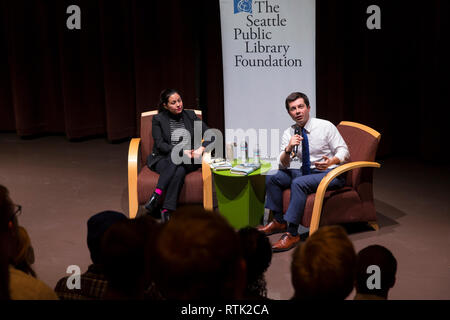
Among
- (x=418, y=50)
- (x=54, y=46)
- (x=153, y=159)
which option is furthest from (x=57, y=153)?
(x=418, y=50)

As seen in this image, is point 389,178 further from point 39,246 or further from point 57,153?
point 57,153

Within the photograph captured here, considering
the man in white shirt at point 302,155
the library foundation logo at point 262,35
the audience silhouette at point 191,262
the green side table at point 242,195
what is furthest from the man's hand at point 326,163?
the audience silhouette at point 191,262

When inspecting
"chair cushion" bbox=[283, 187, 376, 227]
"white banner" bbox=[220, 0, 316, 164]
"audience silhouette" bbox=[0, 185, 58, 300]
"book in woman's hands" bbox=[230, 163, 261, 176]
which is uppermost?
"white banner" bbox=[220, 0, 316, 164]

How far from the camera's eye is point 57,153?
259 inches

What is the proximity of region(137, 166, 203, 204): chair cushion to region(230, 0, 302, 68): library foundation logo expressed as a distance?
4.04 feet

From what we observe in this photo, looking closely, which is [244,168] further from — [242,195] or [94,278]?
[94,278]

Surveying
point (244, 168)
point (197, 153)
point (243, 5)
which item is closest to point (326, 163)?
point (244, 168)

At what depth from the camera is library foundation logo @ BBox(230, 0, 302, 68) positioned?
4.82 meters

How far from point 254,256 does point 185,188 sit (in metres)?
2.36

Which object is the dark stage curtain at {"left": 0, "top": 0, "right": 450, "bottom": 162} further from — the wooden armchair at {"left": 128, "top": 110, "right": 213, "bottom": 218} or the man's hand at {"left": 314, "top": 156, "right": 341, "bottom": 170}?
the wooden armchair at {"left": 128, "top": 110, "right": 213, "bottom": 218}

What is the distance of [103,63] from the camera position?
6742 millimetres

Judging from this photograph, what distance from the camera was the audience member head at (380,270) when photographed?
1.91m

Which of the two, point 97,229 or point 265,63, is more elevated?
point 265,63

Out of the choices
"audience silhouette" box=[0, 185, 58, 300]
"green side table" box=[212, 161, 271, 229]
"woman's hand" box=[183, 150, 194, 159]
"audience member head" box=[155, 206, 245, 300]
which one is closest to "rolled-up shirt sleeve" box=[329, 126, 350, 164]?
"green side table" box=[212, 161, 271, 229]
